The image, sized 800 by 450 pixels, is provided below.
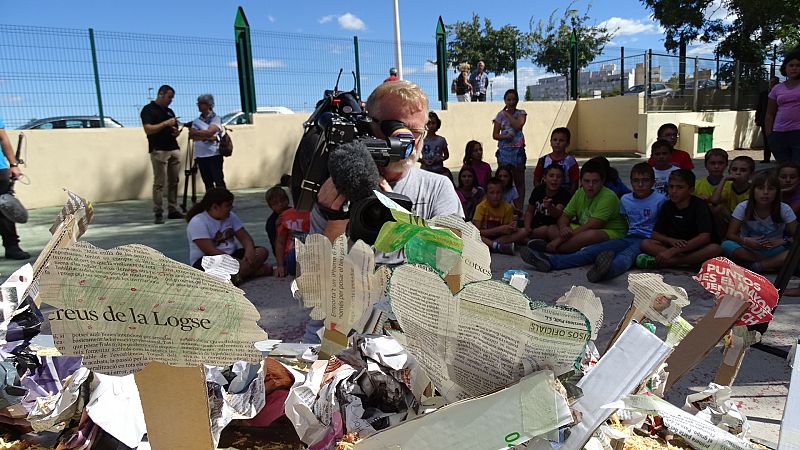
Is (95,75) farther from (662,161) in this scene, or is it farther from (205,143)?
(662,161)

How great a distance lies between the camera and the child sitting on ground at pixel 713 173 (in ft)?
16.0

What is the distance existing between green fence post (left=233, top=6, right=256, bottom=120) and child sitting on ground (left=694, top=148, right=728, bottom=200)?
277 inches

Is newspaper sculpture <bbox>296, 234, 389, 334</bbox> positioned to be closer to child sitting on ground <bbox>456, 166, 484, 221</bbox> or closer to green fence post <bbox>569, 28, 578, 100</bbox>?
child sitting on ground <bbox>456, 166, 484, 221</bbox>

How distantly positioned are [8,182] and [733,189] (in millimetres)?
5916

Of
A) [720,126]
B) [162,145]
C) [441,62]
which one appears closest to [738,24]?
[720,126]

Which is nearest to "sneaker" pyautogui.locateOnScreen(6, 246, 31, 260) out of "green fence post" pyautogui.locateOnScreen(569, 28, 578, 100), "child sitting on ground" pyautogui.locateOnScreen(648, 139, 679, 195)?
"child sitting on ground" pyautogui.locateOnScreen(648, 139, 679, 195)

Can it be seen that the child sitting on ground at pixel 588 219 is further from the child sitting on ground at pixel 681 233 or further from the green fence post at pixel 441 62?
the green fence post at pixel 441 62

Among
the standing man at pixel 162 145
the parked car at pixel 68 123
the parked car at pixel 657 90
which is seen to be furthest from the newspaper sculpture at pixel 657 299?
the parked car at pixel 657 90

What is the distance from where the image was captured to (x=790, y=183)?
4.00 metres

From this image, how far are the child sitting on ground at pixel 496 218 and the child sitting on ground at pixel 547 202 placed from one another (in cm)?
13

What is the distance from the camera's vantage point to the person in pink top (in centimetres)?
440

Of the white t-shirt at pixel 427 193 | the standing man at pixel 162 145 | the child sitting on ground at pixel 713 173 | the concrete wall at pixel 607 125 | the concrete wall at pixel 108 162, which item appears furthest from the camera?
the concrete wall at pixel 607 125

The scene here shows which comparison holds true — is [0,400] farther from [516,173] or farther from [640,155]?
[640,155]

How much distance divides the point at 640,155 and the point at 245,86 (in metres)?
9.13
